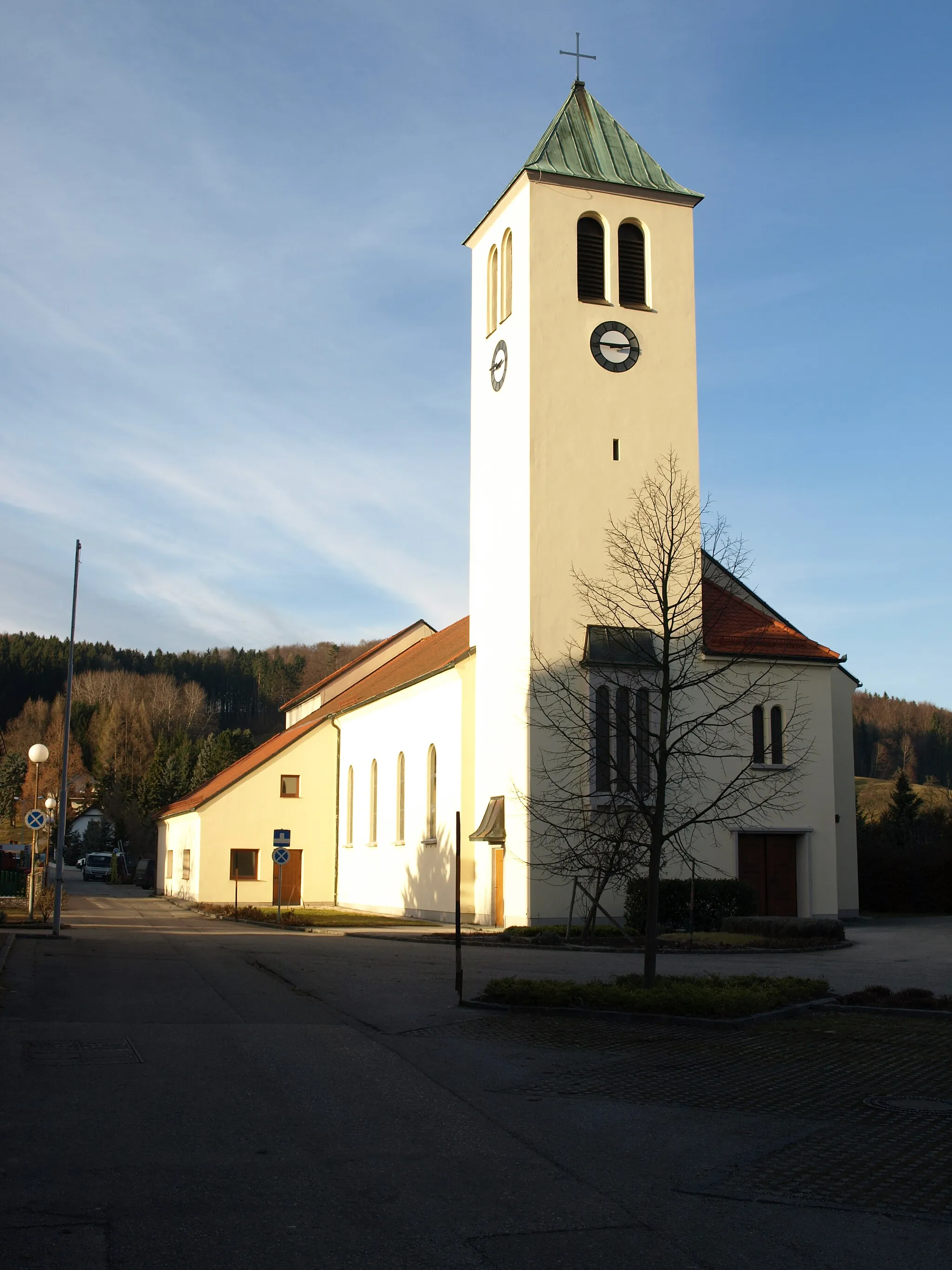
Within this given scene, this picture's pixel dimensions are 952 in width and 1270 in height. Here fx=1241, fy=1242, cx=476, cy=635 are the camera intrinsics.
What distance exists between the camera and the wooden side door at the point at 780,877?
107ft

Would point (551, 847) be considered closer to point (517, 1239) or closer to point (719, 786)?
point (719, 786)

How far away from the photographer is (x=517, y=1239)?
6.04 meters

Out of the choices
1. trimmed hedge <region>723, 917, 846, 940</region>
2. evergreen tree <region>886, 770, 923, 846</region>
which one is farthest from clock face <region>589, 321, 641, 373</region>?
evergreen tree <region>886, 770, 923, 846</region>

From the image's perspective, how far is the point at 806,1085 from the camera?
33.4 feet

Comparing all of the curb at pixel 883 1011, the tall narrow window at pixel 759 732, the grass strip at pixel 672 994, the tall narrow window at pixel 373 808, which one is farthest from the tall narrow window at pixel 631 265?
the curb at pixel 883 1011

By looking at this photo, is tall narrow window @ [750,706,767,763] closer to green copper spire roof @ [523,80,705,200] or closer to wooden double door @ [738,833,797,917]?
wooden double door @ [738,833,797,917]

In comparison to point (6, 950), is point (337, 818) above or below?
above

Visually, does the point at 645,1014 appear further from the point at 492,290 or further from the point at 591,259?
the point at 492,290

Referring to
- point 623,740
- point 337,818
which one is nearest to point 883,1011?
point 623,740

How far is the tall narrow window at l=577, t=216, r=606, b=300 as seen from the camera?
3334 centimetres

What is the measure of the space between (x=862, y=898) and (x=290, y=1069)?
38320 mm

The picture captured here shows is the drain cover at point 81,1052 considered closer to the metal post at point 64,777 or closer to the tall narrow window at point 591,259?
the metal post at point 64,777

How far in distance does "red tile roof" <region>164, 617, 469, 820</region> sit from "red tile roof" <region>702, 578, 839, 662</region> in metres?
6.98

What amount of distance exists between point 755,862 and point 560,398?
13.2 m
